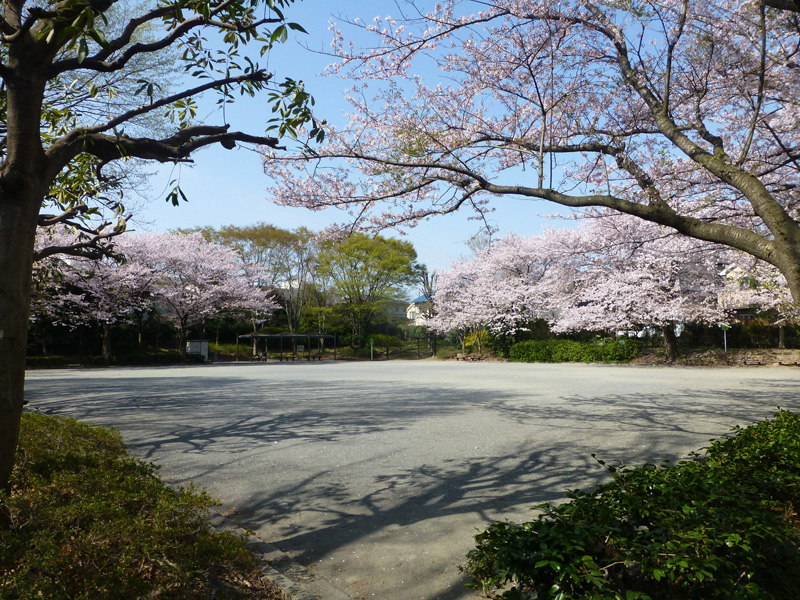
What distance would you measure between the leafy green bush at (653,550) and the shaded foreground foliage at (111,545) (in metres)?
1.37

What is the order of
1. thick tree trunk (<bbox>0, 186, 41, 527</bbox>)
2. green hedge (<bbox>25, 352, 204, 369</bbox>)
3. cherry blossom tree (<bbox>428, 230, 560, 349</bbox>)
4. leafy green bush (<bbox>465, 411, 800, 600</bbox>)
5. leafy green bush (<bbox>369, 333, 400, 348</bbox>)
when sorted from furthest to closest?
leafy green bush (<bbox>369, 333, 400, 348</bbox>), cherry blossom tree (<bbox>428, 230, 560, 349</bbox>), green hedge (<bbox>25, 352, 204, 369</bbox>), thick tree trunk (<bbox>0, 186, 41, 527</bbox>), leafy green bush (<bbox>465, 411, 800, 600</bbox>)

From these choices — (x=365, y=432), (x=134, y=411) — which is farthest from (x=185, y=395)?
(x=365, y=432)

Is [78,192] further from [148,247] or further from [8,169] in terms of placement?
[148,247]

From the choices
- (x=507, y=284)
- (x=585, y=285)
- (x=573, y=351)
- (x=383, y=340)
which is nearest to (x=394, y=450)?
(x=585, y=285)

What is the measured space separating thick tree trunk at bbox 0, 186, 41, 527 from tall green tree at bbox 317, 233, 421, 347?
32.1 m

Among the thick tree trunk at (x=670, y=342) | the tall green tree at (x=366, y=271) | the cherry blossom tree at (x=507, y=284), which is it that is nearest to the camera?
the thick tree trunk at (x=670, y=342)

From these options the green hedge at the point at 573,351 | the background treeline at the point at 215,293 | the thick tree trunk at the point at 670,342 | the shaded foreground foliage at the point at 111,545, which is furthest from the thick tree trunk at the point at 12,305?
the green hedge at the point at 573,351

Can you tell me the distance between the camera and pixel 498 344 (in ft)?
102

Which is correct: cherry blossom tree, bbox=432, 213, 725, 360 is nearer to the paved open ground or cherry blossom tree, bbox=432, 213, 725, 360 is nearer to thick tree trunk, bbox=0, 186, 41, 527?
the paved open ground

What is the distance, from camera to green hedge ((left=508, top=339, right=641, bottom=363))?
24812 mm

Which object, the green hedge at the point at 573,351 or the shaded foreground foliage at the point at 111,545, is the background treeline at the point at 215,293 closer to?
the green hedge at the point at 573,351

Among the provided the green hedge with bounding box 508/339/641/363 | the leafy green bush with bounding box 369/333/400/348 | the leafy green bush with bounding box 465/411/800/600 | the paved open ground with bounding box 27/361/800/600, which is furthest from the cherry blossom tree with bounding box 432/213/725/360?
the leafy green bush with bounding box 465/411/800/600

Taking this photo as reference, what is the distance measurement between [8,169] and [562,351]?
27280mm

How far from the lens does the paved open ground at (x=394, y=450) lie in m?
3.44
